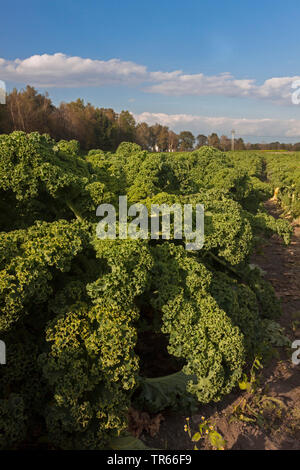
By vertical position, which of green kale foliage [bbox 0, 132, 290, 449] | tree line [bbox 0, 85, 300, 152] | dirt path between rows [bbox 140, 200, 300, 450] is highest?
tree line [bbox 0, 85, 300, 152]

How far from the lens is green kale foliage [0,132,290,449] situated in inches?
148

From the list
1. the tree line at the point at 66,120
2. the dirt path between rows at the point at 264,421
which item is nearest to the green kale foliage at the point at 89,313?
the dirt path between rows at the point at 264,421

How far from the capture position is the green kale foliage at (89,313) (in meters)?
3.77

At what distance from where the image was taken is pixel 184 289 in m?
4.72

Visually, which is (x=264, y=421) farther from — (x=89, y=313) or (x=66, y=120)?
(x=66, y=120)

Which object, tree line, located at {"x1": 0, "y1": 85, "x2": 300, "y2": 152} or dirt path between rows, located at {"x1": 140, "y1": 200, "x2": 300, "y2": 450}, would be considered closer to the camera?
dirt path between rows, located at {"x1": 140, "y1": 200, "x2": 300, "y2": 450}

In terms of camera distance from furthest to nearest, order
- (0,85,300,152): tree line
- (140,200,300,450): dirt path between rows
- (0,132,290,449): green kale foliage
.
Result: (0,85,300,152): tree line, (140,200,300,450): dirt path between rows, (0,132,290,449): green kale foliage

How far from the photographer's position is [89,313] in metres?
4.01

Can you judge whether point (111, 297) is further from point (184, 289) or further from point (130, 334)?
point (184, 289)

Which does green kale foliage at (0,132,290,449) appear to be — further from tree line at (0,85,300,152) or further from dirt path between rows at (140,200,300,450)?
tree line at (0,85,300,152)

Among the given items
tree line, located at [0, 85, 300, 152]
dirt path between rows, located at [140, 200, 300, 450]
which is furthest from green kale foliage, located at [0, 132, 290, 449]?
tree line, located at [0, 85, 300, 152]

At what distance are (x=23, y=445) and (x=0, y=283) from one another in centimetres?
185

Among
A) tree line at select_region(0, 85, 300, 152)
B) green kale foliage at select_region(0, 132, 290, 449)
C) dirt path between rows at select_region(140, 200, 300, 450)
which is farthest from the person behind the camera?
tree line at select_region(0, 85, 300, 152)

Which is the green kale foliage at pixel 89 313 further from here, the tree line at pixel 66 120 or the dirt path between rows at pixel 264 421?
the tree line at pixel 66 120
